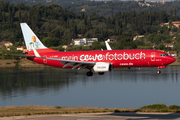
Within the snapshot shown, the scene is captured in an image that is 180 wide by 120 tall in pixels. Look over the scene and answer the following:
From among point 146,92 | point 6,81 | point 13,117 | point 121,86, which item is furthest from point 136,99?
point 6,81

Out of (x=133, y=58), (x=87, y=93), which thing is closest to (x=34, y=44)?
(x=133, y=58)

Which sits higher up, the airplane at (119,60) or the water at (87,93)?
the airplane at (119,60)

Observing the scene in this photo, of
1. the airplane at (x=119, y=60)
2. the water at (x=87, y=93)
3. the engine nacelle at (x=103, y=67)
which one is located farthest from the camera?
the water at (x=87, y=93)

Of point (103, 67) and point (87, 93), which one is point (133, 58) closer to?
point (103, 67)

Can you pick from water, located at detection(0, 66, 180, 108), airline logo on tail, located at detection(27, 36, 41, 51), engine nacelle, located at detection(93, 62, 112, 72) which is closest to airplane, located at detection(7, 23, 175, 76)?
engine nacelle, located at detection(93, 62, 112, 72)

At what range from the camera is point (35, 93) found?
345ft

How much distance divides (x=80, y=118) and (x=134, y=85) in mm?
80459

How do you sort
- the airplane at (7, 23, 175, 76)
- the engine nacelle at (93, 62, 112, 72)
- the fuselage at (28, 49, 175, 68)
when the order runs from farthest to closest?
1. the fuselage at (28, 49, 175, 68)
2. the airplane at (7, 23, 175, 76)
3. the engine nacelle at (93, 62, 112, 72)

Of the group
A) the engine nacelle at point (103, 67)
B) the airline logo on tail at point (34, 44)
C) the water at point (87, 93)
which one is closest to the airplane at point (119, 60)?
the engine nacelle at point (103, 67)

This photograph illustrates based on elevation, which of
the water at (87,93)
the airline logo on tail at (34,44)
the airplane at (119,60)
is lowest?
the water at (87,93)

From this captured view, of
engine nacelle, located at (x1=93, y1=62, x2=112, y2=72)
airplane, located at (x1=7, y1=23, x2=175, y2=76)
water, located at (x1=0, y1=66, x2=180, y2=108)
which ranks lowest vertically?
water, located at (x1=0, y1=66, x2=180, y2=108)

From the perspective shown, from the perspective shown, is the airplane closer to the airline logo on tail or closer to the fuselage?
the fuselage

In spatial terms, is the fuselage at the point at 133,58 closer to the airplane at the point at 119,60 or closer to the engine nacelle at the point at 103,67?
the airplane at the point at 119,60

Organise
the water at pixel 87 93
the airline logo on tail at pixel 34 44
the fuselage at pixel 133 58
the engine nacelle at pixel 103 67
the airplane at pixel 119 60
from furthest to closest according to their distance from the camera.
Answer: the water at pixel 87 93 → the airline logo on tail at pixel 34 44 → the fuselage at pixel 133 58 → the airplane at pixel 119 60 → the engine nacelle at pixel 103 67
